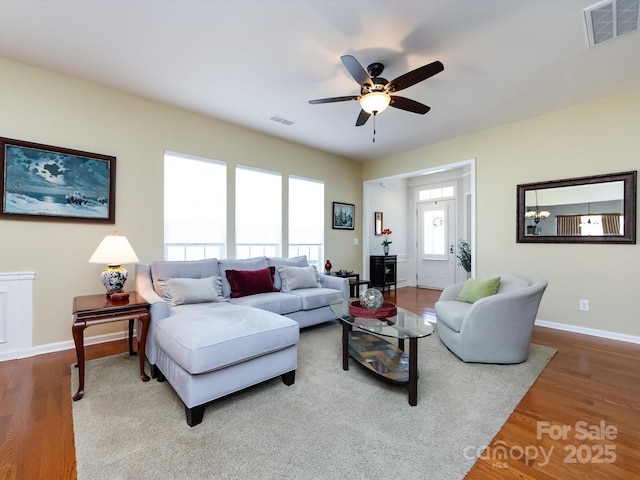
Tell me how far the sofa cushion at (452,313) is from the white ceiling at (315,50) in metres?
2.35

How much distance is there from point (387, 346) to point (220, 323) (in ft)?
5.36

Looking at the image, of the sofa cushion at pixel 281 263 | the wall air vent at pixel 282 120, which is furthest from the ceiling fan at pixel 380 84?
the sofa cushion at pixel 281 263

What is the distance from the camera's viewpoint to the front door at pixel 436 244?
6.75 m

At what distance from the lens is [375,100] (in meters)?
2.55

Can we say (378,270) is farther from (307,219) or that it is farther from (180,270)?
(180,270)

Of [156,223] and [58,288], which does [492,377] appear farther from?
[58,288]

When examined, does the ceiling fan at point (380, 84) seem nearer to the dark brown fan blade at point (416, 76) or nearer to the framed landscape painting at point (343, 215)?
the dark brown fan blade at point (416, 76)

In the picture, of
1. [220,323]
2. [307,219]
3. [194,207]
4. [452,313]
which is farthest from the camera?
[307,219]

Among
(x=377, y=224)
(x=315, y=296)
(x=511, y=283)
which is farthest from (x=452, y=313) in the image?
(x=377, y=224)

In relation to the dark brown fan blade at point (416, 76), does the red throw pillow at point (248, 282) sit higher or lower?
lower

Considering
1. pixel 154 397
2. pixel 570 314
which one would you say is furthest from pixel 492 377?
pixel 154 397

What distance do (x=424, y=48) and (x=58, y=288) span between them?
166 inches

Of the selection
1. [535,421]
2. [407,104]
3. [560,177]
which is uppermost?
[407,104]

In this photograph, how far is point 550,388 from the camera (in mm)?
2240
